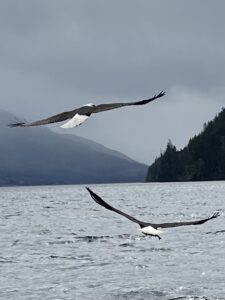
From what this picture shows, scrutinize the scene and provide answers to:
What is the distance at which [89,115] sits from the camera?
337 inches

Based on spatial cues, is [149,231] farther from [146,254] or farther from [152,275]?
[146,254]

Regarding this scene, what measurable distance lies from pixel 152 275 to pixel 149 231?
27025 millimetres

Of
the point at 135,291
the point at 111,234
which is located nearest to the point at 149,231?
the point at 135,291

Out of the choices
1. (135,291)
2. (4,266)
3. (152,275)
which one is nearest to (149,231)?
(135,291)

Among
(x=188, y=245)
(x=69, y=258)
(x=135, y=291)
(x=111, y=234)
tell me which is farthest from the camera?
(x=111, y=234)

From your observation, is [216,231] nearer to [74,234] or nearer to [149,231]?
[74,234]

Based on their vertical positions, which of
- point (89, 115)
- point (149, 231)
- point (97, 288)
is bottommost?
point (97, 288)

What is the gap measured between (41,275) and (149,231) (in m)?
27.6

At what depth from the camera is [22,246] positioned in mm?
53406

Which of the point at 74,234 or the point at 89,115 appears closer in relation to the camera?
the point at 89,115

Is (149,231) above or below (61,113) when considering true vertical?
below

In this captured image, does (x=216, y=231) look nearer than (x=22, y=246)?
No

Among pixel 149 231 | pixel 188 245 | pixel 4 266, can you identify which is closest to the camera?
pixel 149 231

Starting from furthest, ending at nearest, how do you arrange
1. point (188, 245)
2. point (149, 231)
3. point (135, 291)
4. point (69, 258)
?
1. point (188, 245)
2. point (69, 258)
3. point (135, 291)
4. point (149, 231)
